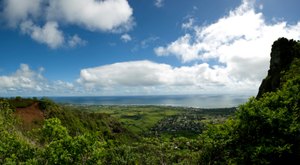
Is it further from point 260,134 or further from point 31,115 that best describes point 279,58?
point 31,115

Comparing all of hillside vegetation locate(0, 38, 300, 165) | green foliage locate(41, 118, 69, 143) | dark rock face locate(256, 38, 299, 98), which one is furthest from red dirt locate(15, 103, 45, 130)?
dark rock face locate(256, 38, 299, 98)

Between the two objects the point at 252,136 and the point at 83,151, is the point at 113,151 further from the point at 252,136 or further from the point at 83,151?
the point at 252,136

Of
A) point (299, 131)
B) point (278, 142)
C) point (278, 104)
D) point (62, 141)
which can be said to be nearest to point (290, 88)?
point (278, 104)

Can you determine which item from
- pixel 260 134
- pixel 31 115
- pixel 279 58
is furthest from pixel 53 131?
pixel 31 115

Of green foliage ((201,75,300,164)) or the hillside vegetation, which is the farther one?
green foliage ((201,75,300,164))

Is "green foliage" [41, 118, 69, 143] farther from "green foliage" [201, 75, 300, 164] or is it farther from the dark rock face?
the dark rock face

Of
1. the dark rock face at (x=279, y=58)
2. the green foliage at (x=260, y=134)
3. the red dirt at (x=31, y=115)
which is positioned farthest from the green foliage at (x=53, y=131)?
the red dirt at (x=31, y=115)

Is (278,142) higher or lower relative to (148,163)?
higher
